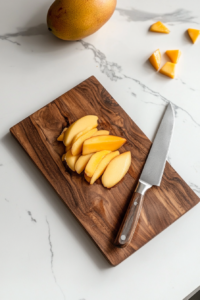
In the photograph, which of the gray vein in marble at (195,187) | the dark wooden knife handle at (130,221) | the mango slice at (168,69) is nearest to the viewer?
the dark wooden knife handle at (130,221)

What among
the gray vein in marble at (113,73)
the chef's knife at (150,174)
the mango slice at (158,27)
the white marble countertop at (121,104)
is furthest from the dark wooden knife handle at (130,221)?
the mango slice at (158,27)

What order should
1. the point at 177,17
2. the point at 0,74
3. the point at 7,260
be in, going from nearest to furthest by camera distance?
the point at 7,260, the point at 0,74, the point at 177,17

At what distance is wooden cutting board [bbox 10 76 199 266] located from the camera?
0.83m

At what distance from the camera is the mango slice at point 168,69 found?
1.03m

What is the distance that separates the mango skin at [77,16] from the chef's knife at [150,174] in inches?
14.2

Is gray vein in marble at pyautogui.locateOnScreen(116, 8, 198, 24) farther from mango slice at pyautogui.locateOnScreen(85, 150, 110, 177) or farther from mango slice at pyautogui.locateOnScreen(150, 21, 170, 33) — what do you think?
mango slice at pyautogui.locateOnScreen(85, 150, 110, 177)

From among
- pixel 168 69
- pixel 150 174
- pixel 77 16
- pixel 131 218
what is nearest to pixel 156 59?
pixel 168 69

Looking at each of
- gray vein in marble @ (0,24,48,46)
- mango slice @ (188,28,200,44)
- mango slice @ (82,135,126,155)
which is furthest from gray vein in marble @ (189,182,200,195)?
gray vein in marble @ (0,24,48,46)

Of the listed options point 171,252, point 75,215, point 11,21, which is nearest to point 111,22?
point 11,21

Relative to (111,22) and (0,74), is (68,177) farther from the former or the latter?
(111,22)

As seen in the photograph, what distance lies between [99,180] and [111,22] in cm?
61

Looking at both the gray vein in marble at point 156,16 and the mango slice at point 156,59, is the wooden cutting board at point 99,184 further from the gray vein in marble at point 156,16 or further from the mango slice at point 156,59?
the gray vein in marble at point 156,16

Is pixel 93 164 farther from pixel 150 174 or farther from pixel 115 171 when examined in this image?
pixel 150 174

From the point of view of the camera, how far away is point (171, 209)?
86cm
